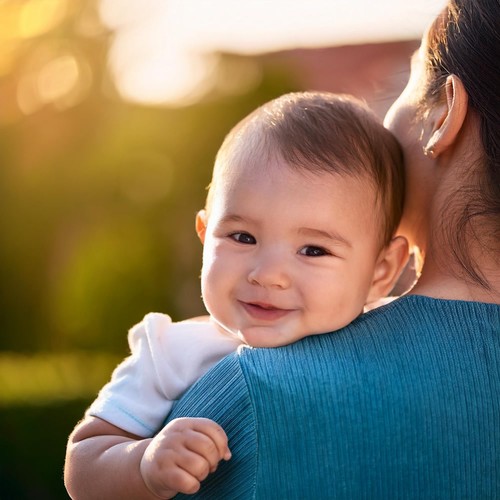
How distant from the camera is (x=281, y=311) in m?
2.12

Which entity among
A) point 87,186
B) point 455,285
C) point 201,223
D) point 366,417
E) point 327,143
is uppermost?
point 87,186

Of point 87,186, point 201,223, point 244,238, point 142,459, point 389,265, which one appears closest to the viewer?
point 142,459

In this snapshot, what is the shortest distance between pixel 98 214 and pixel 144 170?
790 millimetres

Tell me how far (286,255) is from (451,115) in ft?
1.43

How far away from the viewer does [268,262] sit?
2104 millimetres

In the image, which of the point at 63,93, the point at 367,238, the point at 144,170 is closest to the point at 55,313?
the point at 144,170

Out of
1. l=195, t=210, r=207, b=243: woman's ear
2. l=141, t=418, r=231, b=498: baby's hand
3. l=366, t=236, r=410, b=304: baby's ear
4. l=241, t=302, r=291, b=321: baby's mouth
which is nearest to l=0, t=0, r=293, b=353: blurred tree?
l=195, t=210, r=207, b=243: woman's ear

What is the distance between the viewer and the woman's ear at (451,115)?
83.3 inches

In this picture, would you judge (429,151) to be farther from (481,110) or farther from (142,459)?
(142,459)

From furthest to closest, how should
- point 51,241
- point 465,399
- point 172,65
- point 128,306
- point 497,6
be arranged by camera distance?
Answer: point 172,65, point 51,241, point 128,306, point 497,6, point 465,399

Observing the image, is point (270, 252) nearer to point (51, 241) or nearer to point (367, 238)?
point (367, 238)

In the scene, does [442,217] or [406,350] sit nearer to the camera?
[406,350]

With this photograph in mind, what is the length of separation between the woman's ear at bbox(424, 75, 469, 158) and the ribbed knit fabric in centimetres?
41

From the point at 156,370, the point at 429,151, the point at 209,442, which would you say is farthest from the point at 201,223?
the point at 209,442
